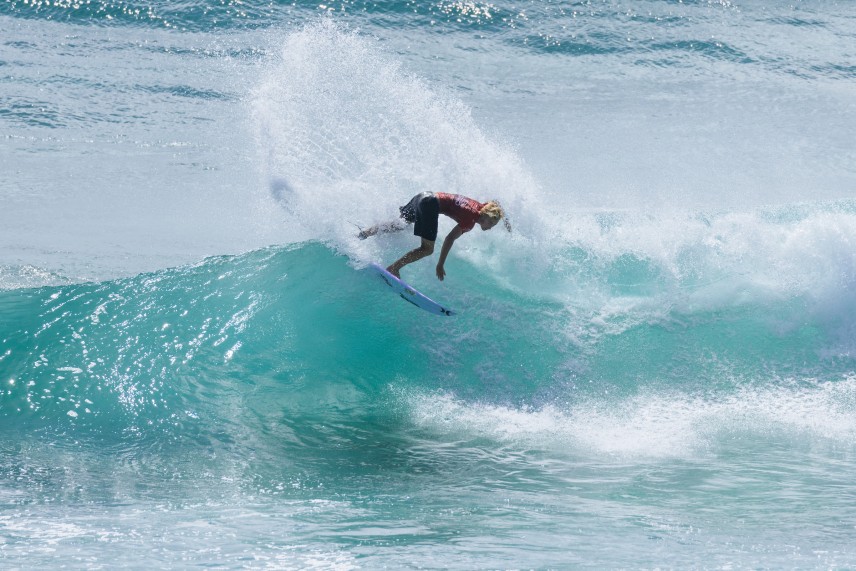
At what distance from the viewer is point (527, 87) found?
926 inches

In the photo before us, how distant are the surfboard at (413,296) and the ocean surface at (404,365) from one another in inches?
19.1

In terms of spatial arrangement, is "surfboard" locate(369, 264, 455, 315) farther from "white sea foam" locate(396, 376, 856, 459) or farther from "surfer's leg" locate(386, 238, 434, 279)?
"white sea foam" locate(396, 376, 856, 459)

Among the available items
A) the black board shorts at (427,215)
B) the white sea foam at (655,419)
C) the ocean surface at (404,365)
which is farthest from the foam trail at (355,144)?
the white sea foam at (655,419)

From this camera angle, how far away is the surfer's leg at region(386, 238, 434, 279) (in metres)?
8.29

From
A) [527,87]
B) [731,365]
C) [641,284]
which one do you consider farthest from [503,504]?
[527,87]

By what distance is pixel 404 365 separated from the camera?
28.7 feet

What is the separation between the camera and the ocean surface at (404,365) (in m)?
5.67

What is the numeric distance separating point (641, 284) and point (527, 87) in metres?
14.9

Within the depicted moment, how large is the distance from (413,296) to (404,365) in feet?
2.49

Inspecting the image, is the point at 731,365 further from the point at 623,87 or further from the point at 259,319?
the point at 623,87

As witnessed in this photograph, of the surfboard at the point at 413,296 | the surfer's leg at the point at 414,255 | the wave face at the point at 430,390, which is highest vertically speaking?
the surfer's leg at the point at 414,255

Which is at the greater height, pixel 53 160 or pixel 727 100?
pixel 727 100

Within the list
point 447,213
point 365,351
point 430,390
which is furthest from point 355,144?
point 430,390

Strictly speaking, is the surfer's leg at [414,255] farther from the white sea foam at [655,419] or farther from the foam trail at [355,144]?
the white sea foam at [655,419]
